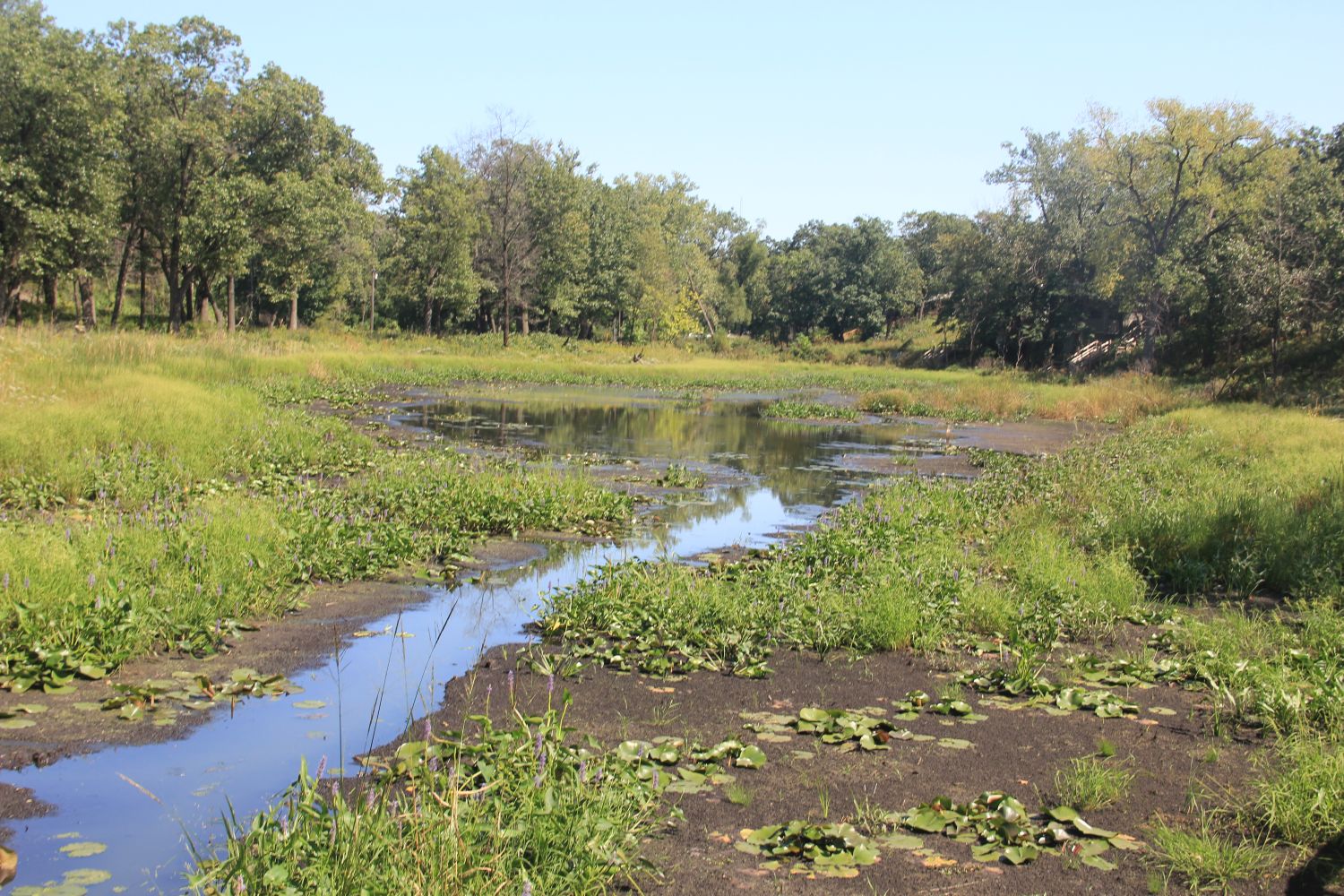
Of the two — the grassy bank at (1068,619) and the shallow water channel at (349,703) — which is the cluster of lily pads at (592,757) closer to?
the grassy bank at (1068,619)

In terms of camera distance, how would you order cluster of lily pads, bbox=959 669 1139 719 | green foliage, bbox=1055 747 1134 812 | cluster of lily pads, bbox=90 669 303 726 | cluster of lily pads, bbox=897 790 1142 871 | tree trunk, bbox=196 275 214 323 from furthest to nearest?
tree trunk, bbox=196 275 214 323
cluster of lily pads, bbox=959 669 1139 719
cluster of lily pads, bbox=90 669 303 726
green foliage, bbox=1055 747 1134 812
cluster of lily pads, bbox=897 790 1142 871

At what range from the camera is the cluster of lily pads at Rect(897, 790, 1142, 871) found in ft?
15.6

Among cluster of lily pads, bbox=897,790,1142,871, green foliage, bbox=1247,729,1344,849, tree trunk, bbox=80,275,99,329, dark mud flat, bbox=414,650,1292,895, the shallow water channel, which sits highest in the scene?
tree trunk, bbox=80,275,99,329

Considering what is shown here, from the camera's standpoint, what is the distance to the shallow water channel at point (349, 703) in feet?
16.3

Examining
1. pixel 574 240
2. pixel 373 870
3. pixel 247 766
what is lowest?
pixel 247 766

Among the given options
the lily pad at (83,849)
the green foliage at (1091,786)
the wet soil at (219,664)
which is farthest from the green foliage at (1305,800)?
the wet soil at (219,664)

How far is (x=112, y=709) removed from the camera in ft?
21.1

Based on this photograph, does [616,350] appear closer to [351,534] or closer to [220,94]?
[220,94]

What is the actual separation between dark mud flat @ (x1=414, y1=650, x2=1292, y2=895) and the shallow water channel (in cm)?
72

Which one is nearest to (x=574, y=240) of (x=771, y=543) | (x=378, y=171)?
(x=378, y=171)

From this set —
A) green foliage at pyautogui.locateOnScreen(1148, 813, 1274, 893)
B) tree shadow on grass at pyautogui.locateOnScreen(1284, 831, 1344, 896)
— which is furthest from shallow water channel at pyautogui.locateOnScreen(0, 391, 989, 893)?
tree shadow on grass at pyautogui.locateOnScreen(1284, 831, 1344, 896)

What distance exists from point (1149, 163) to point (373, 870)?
183ft

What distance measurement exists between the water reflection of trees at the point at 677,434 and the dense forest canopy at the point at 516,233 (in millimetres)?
16960

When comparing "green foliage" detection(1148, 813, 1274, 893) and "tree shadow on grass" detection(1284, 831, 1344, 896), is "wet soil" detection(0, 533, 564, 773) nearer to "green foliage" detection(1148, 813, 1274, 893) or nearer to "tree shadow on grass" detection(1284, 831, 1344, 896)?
"green foliage" detection(1148, 813, 1274, 893)
